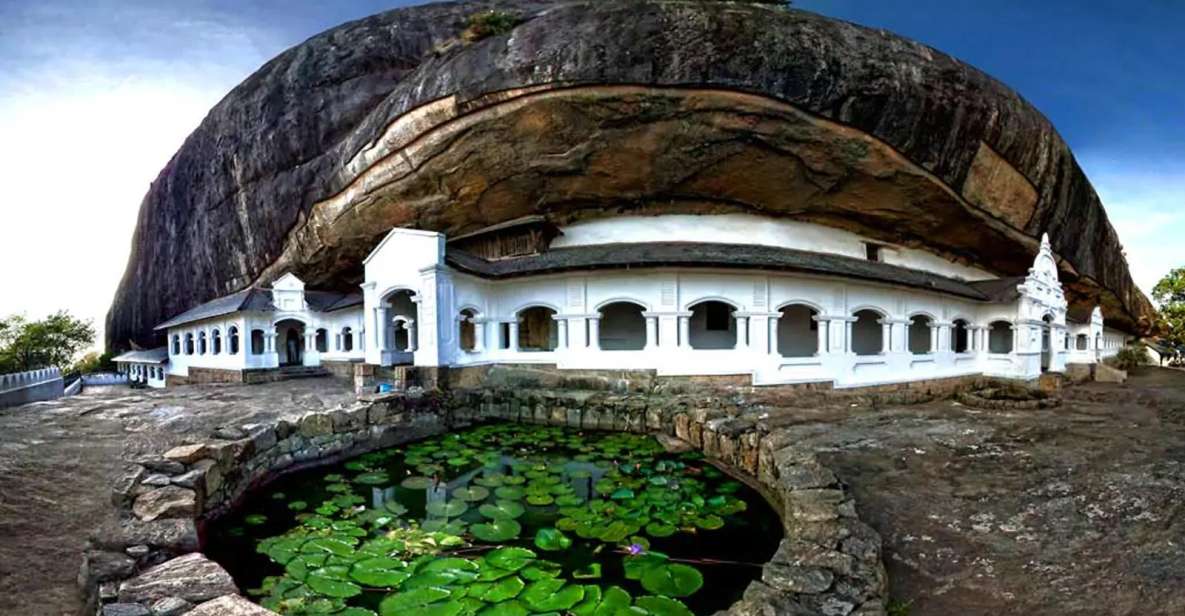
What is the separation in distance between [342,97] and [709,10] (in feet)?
45.8

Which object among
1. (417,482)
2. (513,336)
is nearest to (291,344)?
(513,336)

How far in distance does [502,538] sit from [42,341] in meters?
46.7

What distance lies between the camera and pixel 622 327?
15.2m

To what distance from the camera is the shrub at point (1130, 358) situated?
22.9 metres

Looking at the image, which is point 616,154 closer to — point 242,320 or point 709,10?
point 709,10

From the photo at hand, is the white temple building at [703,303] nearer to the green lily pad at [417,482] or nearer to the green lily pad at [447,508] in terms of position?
the green lily pad at [417,482]

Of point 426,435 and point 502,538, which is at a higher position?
point 502,538

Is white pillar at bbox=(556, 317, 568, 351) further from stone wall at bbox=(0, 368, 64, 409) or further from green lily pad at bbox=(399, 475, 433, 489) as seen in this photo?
stone wall at bbox=(0, 368, 64, 409)

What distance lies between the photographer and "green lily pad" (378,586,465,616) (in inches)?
130

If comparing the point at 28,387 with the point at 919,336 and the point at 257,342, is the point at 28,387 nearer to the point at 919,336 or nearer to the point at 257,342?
the point at 257,342

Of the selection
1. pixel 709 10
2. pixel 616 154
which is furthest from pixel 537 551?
pixel 709 10

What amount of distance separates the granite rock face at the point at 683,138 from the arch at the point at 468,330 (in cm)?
321

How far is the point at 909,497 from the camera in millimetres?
4969

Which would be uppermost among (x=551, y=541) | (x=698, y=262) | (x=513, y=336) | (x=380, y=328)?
(x=698, y=262)
